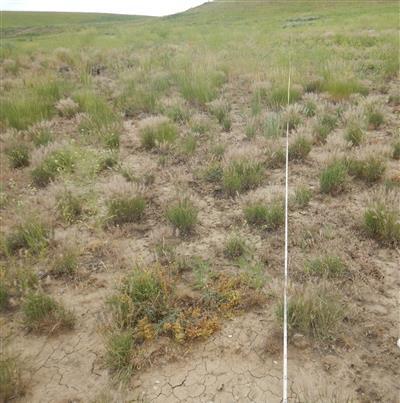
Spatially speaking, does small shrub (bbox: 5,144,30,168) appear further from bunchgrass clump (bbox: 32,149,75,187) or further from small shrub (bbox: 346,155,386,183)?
small shrub (bbox: 346,155,386,183)

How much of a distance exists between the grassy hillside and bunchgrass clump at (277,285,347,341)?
1 centimetres

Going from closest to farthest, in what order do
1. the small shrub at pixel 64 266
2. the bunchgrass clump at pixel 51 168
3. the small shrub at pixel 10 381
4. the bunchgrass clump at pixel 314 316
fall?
1. the small shrub at pixel 10 381
2. the bunchgrass clump at pixel 314 316
3. the small shrub at pixel 64 266
4. the bunchgrass clump at pixel 51 168

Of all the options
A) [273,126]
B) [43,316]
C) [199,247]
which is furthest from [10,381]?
[273,126]

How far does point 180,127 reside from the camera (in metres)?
6.87

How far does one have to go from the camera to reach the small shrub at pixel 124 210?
4.29 meters

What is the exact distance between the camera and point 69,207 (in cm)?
442

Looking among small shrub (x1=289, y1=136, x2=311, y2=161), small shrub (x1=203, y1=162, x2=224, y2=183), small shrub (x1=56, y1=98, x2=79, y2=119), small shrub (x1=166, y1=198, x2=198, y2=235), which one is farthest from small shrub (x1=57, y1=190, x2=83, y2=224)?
small shrub (x1=56, y1=98, x2=79, y2=119)

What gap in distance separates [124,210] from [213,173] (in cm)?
139

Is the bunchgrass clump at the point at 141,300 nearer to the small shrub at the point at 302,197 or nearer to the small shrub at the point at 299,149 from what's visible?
the small shrub at the point at 302,197

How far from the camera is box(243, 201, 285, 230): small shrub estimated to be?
3961mm

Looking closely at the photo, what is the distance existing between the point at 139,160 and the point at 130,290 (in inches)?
125

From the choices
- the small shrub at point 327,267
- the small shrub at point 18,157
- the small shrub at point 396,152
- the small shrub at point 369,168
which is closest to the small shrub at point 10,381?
the small shrub at point 327,267

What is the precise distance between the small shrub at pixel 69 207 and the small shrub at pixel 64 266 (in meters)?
0.81

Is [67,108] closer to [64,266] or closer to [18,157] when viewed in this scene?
[18,157]
